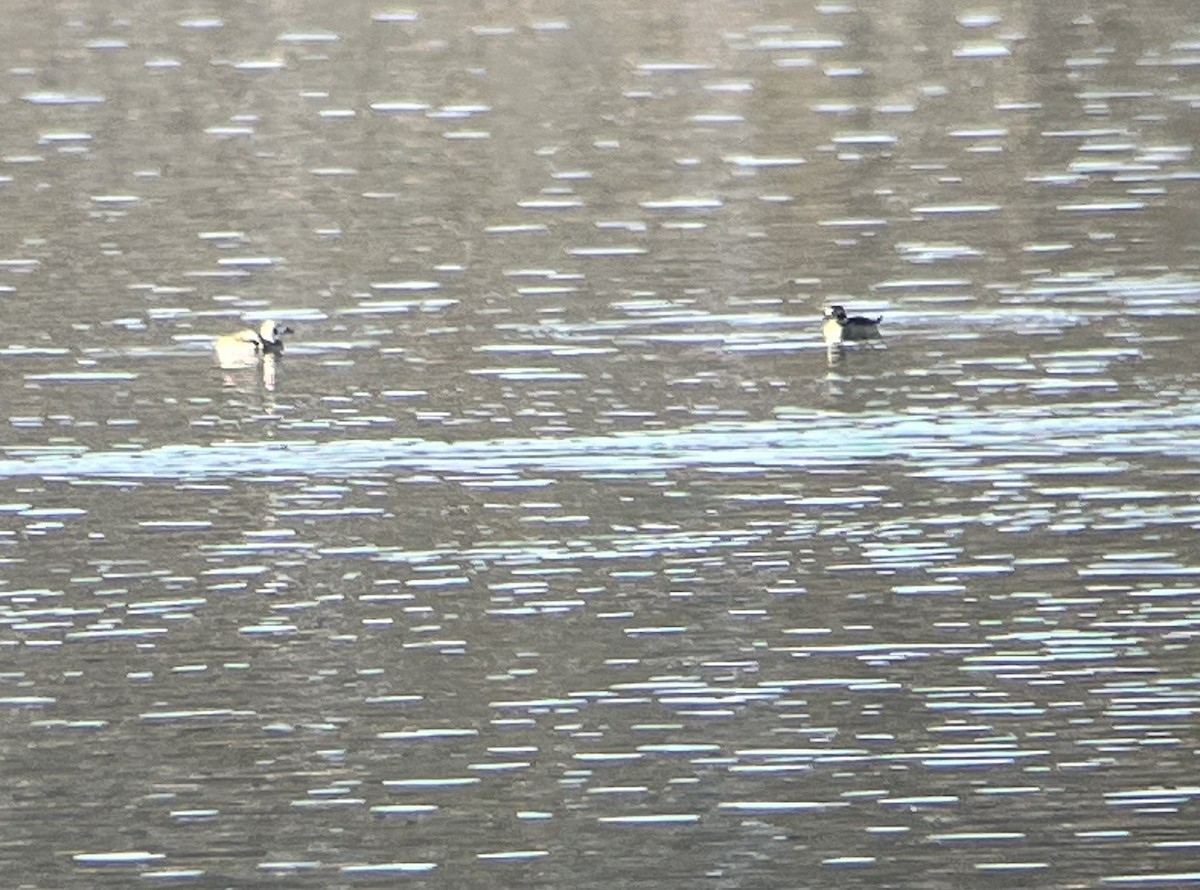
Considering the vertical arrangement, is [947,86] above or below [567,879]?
above

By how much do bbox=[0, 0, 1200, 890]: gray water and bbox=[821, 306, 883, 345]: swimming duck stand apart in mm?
145

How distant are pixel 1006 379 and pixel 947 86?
16986 mm

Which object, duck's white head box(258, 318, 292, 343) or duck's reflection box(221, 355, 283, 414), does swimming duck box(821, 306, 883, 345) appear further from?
duck's white head box(258, 318, 292, 343)

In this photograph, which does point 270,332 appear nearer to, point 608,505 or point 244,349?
point 244,349

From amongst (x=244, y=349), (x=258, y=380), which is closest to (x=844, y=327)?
(x=258, y=380)

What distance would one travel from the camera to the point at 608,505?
18750 millimetres

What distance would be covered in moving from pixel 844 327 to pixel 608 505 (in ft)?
14.0

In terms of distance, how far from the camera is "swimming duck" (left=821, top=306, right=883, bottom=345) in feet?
74.0

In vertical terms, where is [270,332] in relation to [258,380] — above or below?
above

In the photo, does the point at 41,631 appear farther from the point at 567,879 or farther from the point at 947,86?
the point at 947,86

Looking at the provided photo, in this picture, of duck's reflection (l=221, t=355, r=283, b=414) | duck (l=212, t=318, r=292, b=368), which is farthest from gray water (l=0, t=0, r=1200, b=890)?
duck (l=212, t=318, r=292, b=368)

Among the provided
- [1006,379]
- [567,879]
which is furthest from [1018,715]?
[1006,379]

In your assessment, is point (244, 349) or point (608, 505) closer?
point (608, 505)

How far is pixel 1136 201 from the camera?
2919 centimetres
